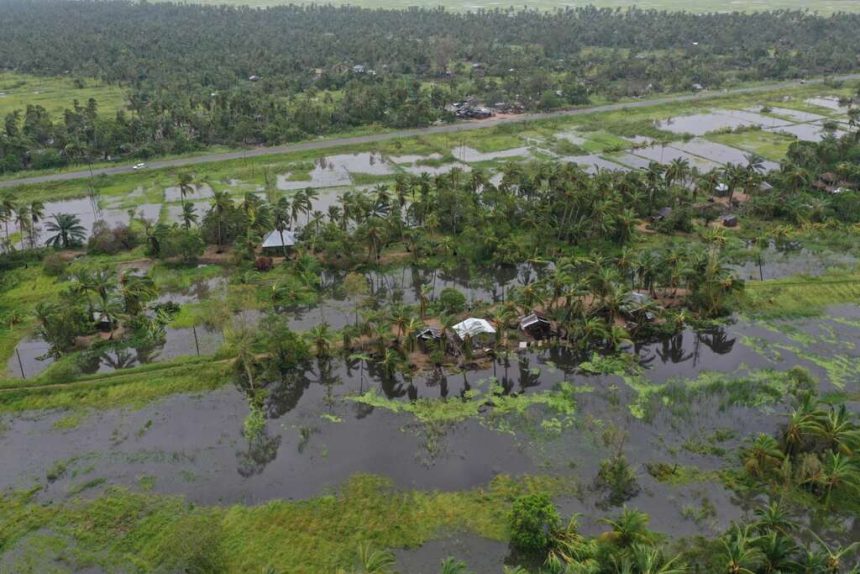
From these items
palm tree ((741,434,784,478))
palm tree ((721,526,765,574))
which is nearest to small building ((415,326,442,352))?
palm tree ((741,434,784,478))

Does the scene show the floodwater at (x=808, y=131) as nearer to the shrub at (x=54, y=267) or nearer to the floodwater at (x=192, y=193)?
the floodwater at (x=192, y=193)

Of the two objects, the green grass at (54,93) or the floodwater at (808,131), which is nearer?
the floodwater at (808,131)

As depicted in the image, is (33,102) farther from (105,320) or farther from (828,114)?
(828,114)

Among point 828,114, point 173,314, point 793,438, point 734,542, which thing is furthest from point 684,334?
point 828,114

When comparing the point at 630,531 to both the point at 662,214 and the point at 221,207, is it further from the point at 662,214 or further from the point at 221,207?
the point at 221,207

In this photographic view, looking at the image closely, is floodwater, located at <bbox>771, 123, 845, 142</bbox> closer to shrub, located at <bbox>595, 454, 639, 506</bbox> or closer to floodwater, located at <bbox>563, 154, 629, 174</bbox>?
floodwater, located at <bbox>563, 154, 629, 174</bbox>

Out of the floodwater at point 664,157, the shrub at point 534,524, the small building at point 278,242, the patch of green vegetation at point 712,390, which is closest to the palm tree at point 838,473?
the patch of green vegetation at point 712,390

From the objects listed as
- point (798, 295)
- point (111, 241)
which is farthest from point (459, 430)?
point (111, 241)
